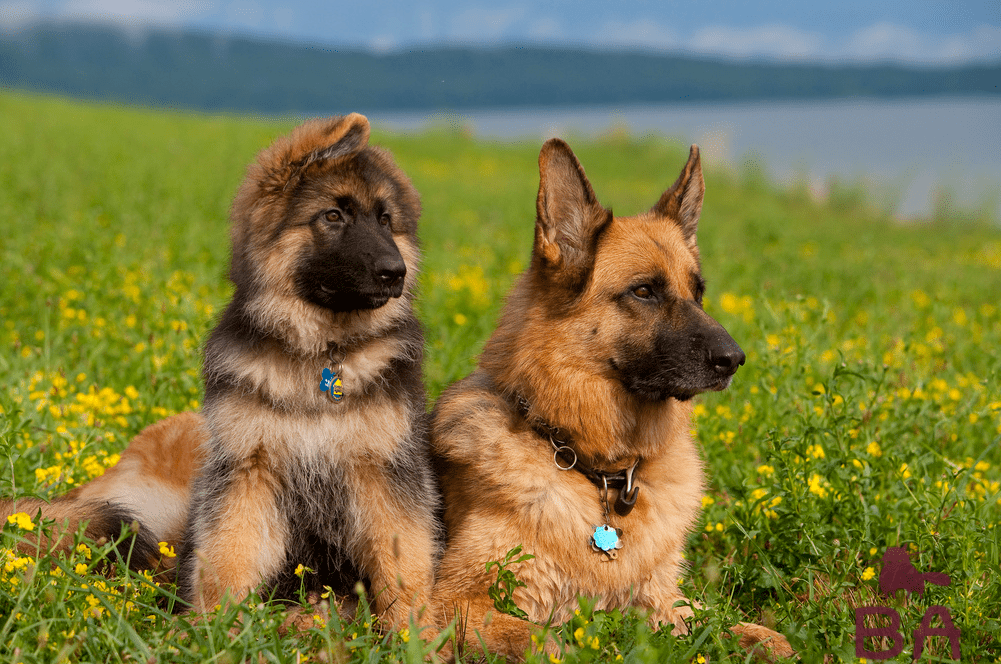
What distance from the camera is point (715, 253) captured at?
11430 millimetres

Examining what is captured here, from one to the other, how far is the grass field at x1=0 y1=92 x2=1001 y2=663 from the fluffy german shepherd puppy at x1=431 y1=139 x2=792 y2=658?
33 centimetres

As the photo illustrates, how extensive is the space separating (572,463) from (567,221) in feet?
3.37

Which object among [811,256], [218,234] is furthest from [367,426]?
[811,256]

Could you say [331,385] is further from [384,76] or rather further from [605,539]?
[384,76]

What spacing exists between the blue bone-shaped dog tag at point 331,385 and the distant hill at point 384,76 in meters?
83.8

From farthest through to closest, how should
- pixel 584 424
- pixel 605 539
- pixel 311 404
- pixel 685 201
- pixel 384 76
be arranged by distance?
1. pixel 384 76
2. pixel 685 201
3. pixel 584 424
4. pixel 605 539
5. pixel 311 404

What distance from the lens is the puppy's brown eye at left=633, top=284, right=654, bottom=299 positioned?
3441mm

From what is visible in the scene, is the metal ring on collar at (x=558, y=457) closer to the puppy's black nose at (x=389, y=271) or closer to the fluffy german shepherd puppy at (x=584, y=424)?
the fluffy german shepherd puppy at (x=584, y=424)

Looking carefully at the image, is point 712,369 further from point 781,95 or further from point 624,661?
point 781,95

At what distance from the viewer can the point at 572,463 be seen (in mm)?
3445

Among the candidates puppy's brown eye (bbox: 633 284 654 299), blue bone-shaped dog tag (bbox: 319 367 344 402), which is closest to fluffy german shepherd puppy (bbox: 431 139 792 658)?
puppy's brown eye (bbox: 633 284 654 299)

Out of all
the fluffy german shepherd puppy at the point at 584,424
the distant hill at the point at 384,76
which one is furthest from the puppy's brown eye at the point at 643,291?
the distant hill at the point at 384,76
